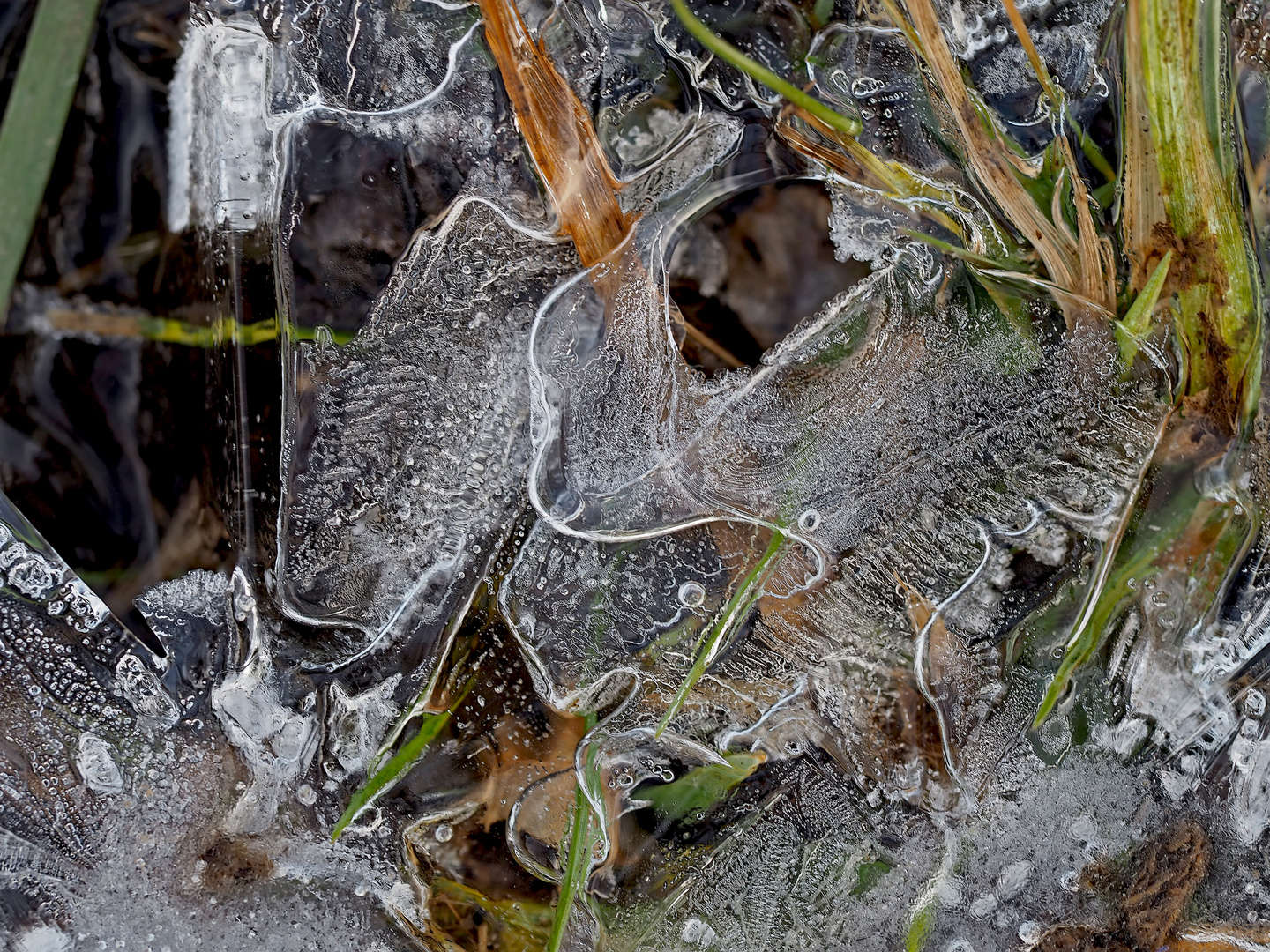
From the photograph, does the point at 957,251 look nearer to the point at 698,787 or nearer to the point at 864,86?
the point at 864,86

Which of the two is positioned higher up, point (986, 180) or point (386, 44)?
point (386, 44)

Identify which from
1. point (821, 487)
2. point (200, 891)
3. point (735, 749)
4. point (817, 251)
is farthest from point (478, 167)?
point (200, 891)

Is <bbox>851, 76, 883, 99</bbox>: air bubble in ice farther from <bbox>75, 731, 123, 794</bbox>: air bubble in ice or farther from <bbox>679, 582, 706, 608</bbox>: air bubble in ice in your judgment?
<bbox>75, 731, 123, 794</bbox>: air bubble in ice

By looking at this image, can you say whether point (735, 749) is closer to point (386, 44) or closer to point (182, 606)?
point (182, 606)

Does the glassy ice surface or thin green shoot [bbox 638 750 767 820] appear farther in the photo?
thin green shoot [bbox 638 750 767 820]

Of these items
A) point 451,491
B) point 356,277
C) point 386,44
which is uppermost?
point 386,44

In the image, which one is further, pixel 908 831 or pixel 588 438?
pixel 908 831

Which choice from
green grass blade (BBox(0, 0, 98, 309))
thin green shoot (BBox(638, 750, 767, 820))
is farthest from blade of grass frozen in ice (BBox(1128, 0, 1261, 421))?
green grass blade (BBox(0, 0, 98, 309))
